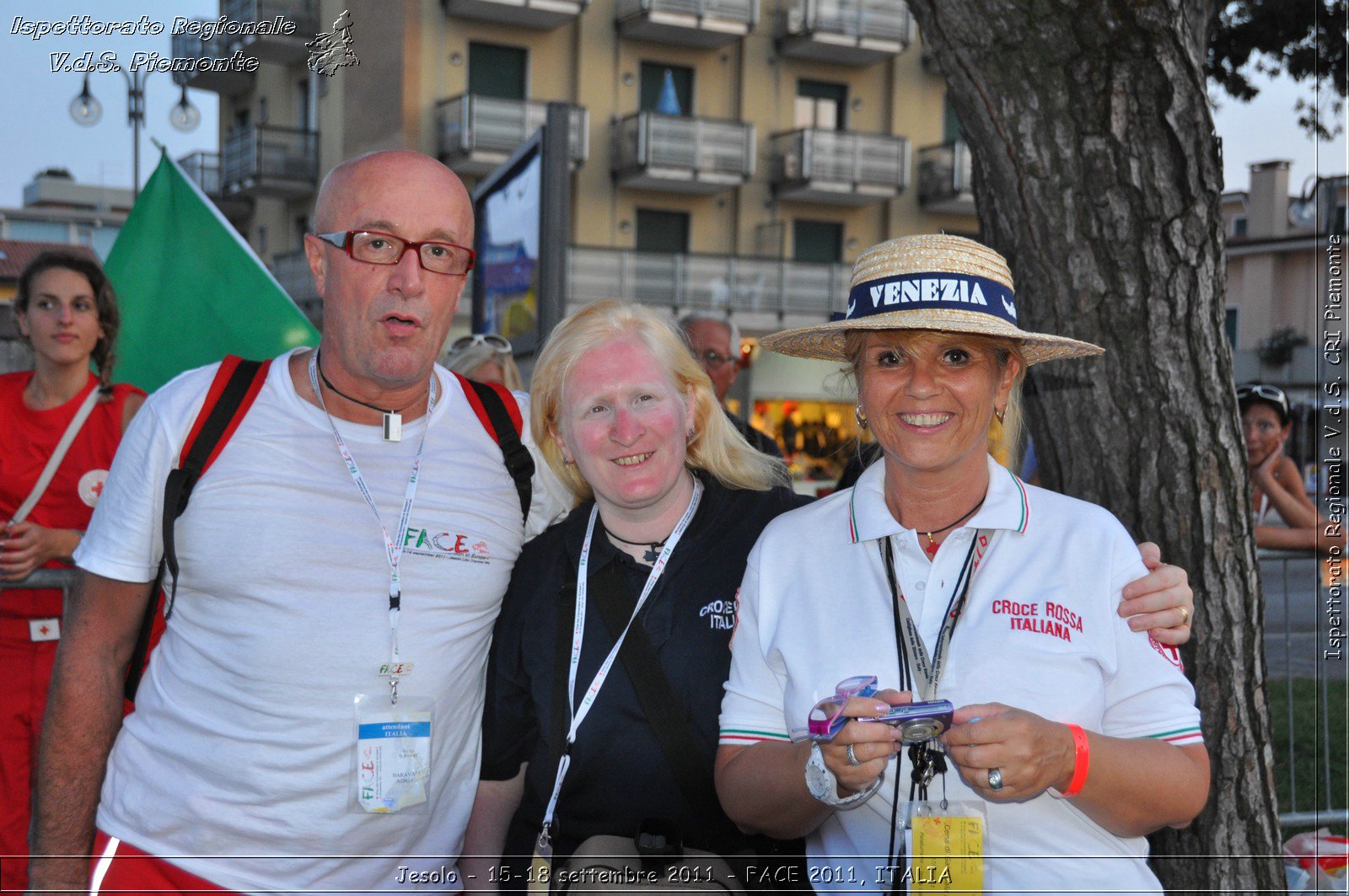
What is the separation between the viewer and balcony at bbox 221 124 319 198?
8.54m

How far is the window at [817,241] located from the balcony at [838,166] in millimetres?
621

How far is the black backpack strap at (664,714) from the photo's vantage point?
8.38 ft

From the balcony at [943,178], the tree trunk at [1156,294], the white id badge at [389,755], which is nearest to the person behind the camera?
the white id badge at [389,755]

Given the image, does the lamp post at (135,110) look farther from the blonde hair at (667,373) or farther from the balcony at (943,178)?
the balcony at (943,178)

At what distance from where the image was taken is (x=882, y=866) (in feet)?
7.67

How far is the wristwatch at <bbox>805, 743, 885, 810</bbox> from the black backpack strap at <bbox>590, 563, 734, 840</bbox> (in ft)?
1.47

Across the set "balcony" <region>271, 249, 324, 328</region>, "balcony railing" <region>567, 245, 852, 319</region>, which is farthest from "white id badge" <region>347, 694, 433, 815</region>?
"balcony railing" <region>567, 245, 852, 319</region>

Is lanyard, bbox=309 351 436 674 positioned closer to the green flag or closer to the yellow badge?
the yellow badge

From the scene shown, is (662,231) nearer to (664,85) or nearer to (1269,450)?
(664,85)

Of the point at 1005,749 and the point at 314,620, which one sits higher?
the point at 314,620

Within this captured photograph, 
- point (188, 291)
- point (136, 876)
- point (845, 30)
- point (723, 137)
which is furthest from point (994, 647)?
point (845, 30)

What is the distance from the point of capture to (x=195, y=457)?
255 cm

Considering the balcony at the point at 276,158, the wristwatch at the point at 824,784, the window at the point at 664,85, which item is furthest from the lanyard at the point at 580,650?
the window at the point at 664,85

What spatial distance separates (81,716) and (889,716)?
6.24 feet
